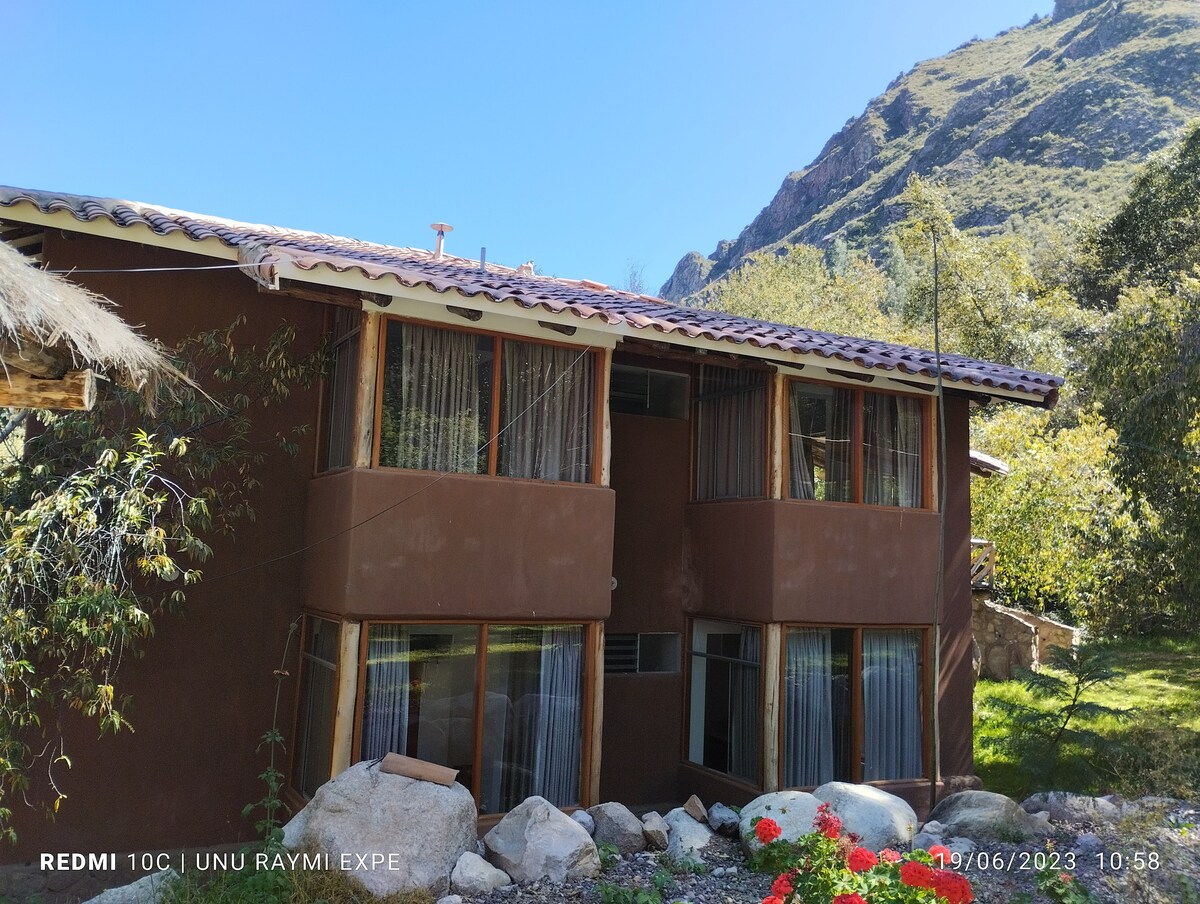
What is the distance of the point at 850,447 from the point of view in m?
9.78

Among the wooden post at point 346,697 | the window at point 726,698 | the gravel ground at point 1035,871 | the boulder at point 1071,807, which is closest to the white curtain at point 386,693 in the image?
the wooden post at point 346,697

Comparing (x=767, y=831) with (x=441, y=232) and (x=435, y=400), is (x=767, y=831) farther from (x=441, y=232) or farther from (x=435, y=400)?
(x=441, y=232)

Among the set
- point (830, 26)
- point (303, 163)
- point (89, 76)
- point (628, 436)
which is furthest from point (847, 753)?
point (830, 26)

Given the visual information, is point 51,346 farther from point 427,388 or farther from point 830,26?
point 830,26

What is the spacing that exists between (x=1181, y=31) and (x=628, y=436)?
223ft

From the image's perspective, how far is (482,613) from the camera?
7.94 metres

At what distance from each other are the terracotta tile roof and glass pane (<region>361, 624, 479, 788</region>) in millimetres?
2733

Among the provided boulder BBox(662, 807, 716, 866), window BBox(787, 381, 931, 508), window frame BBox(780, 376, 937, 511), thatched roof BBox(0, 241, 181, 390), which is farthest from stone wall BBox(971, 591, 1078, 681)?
thatched roof BBox(0, 241, 181, 390)

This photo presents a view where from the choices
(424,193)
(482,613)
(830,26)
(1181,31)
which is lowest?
(482,613)

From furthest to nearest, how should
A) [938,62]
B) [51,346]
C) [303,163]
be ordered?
1. [938,62]
2. [303,163]
3. [51,346]

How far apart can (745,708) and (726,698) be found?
33 cm

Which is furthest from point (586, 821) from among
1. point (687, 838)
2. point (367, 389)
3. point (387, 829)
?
point (367, 389)

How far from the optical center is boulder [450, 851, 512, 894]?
6520 millimetres

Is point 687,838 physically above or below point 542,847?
below
